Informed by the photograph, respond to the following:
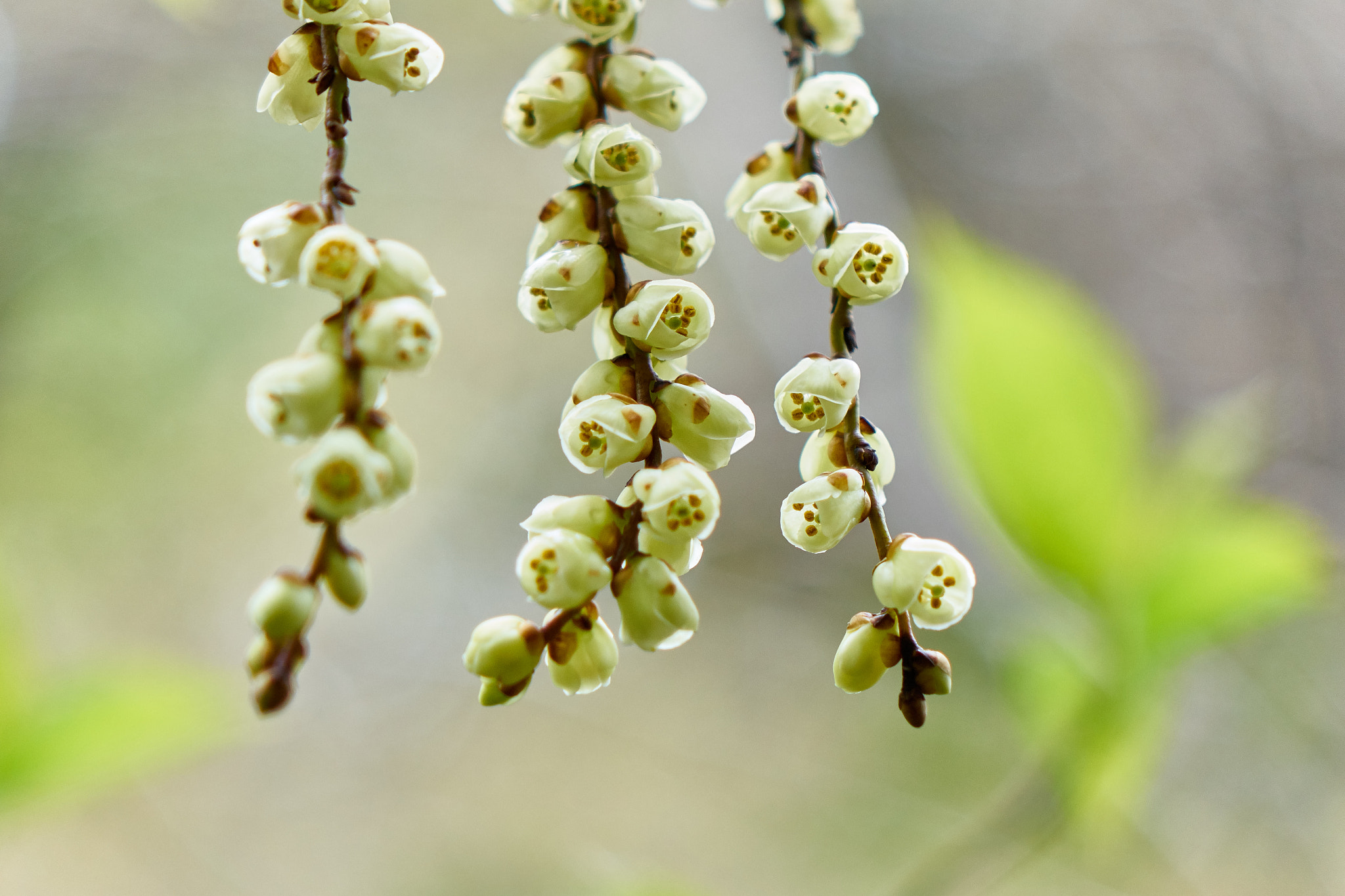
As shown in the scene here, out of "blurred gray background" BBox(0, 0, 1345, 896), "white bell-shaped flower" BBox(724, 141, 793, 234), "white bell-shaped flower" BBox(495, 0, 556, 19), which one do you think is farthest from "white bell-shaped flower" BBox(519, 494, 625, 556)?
"blurred gray background" BBox(0, 0, 1345, 896)

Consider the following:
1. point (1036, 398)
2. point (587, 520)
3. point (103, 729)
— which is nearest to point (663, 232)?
point (587, 520)

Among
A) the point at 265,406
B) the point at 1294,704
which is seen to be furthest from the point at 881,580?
the point at 1294,704

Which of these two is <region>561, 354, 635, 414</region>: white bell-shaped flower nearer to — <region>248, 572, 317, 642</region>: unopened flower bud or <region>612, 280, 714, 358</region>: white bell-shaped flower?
<region>612, 280, 714, 358</region>: white bell-shaped flower

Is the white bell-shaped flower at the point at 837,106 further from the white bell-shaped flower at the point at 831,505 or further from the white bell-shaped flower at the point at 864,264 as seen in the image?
the white bell-shaped flower at the point at 831,505

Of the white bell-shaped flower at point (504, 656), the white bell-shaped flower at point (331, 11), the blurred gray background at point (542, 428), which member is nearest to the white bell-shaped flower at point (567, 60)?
the white bell-shaped flower at point (331, 11)

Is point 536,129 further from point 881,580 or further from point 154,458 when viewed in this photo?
point 154,458
